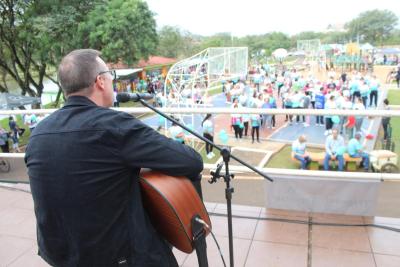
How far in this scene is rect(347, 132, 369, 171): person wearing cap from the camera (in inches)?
379

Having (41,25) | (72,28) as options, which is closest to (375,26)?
(72,28)

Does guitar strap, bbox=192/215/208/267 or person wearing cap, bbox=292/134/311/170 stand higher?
guitar strap, bbox=192/215/208/267

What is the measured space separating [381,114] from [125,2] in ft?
64.1

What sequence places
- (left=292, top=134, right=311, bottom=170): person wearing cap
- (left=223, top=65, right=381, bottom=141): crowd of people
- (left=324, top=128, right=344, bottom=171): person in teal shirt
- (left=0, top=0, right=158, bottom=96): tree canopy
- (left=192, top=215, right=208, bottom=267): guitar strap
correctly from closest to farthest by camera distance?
(left=192, top=215, right=208, bottom=267): guitar strap
(left=324, top=128, right=344, bottom=171): person in teal shirt
(left=292, top=134, right=311, bottom=170): person wearing cap
(left=223, top=65, right=381, bottom=141): crowd of people
(left=0, top=0, right=158, bottom=96): tree canopy

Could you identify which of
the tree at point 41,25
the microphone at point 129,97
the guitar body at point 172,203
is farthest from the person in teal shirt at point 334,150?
the tree at point 41,25

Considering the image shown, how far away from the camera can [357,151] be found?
973 centimetres

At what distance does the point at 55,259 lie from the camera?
1.44 m

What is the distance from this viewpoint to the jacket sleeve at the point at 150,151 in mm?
1263

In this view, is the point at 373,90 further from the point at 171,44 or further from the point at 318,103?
the point at 171,44

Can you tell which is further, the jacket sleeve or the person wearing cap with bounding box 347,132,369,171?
the person wearing cap with bounding box 347,132,369,171

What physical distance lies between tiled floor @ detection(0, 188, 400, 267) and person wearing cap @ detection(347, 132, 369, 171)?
7126mm

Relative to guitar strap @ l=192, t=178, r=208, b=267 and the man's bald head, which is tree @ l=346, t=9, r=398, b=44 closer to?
guitar strap @ l=192, t=178, r=208, b=267

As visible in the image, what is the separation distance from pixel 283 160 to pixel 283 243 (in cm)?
924

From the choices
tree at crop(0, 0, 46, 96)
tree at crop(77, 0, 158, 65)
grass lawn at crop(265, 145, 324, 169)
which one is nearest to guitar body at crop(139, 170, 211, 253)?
grass lawn at crop(265, 145, 324, 169)
